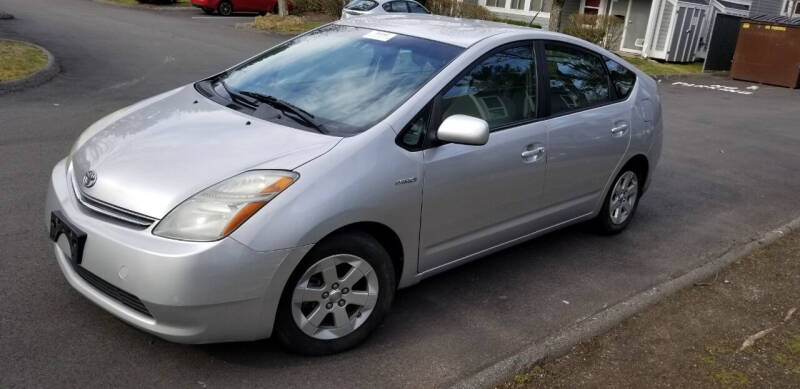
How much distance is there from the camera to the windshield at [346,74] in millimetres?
3838

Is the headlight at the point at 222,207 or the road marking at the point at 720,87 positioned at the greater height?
the headlight at the point at 222,207

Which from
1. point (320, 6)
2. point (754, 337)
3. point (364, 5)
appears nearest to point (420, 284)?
point (754, 337)

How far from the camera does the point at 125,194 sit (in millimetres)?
3164

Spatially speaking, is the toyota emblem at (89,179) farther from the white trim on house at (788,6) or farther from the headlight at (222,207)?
the white trim on house at (788,6)

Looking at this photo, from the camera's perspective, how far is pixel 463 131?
143 inches

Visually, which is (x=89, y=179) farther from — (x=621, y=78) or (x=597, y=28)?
(x=597, y=28)

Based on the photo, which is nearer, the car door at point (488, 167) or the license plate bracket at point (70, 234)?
the license plate bracket at point (70, 234)

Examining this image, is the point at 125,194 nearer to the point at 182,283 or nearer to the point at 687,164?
the point at 182,283

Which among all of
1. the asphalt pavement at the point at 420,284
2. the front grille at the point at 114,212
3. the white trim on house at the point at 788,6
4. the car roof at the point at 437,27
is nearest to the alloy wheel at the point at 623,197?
the asphalt pavement at the point at 420,284

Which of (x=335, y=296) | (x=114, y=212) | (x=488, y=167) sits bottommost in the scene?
(x=335, y=296)

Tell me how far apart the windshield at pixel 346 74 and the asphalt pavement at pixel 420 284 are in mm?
1255

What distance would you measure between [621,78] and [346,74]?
2.50 m

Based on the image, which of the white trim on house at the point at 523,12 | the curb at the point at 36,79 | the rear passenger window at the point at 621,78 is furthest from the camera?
the white trim on house at the point at 523,12

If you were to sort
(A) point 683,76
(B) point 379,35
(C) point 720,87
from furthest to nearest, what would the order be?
(A) point 683,76, (C) point 720,87, (B) point 379,35
